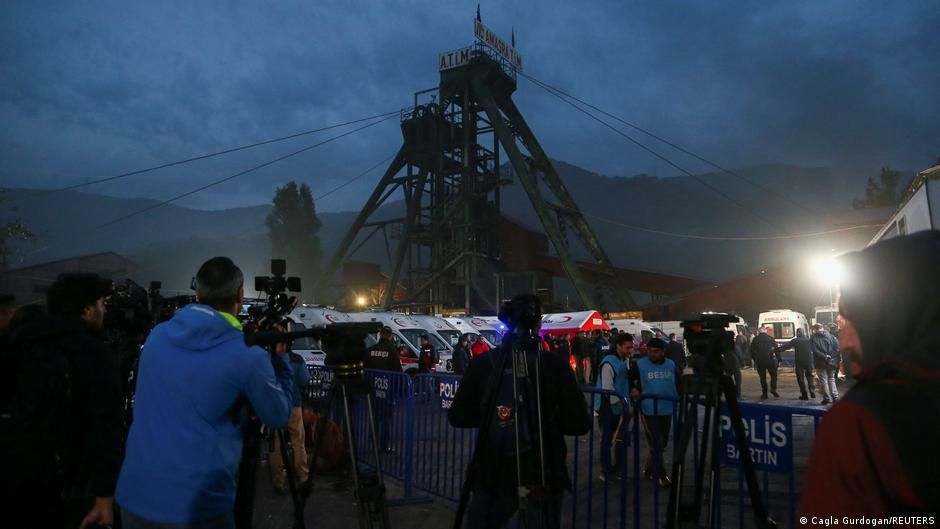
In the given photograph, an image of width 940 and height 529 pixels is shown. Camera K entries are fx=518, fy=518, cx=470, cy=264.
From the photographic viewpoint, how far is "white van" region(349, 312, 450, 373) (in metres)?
15.2

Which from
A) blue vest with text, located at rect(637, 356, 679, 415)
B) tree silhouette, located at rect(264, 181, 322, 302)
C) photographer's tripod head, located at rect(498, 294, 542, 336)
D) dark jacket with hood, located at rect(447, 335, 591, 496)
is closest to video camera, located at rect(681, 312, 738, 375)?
dark jacket with hood, located at rect(447, 335, 591, 496)

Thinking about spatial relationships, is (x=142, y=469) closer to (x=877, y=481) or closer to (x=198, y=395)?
(x=198, y=395)

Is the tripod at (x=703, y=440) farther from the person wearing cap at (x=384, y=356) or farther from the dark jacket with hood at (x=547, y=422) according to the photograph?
the person wearing cap at (x=384, y=356)

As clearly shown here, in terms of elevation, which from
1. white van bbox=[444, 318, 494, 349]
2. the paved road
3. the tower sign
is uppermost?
the tower sign

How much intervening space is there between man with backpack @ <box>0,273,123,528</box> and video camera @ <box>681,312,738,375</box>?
9.75 ft

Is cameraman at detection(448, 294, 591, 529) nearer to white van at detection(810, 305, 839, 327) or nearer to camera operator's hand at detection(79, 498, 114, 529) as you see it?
camera operator's hand at detection(79, 498, 114, 529)

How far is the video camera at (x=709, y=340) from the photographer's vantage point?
8.93 ft

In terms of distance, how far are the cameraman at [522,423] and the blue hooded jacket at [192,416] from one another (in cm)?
124

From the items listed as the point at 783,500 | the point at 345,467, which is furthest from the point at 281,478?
the point at 783,500

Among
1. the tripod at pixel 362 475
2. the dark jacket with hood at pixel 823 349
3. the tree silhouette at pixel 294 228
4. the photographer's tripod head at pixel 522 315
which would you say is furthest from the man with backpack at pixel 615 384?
the tree silhouette at pixel 294 228

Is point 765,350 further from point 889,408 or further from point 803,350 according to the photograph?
point 889,408

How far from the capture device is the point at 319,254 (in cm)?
6166

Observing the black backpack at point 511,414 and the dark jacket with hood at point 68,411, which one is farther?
the black backpack at point 511,414

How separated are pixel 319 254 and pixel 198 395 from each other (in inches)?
2441
